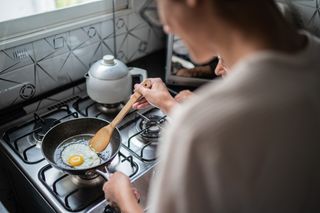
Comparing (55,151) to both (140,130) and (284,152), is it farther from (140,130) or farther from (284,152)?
(284,152)

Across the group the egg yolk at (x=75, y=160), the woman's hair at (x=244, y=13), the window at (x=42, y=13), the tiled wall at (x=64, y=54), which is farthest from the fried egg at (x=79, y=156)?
the woman's hair at (x=244, y=13)

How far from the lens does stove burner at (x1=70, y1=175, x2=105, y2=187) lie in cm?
95

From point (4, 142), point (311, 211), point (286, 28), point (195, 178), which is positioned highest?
point (286, 28)

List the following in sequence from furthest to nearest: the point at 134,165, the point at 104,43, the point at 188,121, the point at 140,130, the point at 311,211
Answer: the point at 104,43
the point at 140,130
the point at 134,165
the point at 311,211
the point at 188,121

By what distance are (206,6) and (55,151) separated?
2.45 feet

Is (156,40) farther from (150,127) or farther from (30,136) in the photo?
(30,136)

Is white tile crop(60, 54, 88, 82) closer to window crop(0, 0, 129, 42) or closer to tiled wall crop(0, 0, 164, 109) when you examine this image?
tiled wall crop(0, 0, 164, 109)

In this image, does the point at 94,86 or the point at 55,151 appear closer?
the point at 55,151

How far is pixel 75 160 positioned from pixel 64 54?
0.46 m

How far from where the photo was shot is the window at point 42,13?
3.66 ft

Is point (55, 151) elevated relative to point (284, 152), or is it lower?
lower

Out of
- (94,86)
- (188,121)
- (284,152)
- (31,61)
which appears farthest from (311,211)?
(31,61)

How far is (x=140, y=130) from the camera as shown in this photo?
44.8 inches

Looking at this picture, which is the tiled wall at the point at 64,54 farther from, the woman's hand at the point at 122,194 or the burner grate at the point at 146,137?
the woman's hand at the point at 122,194
